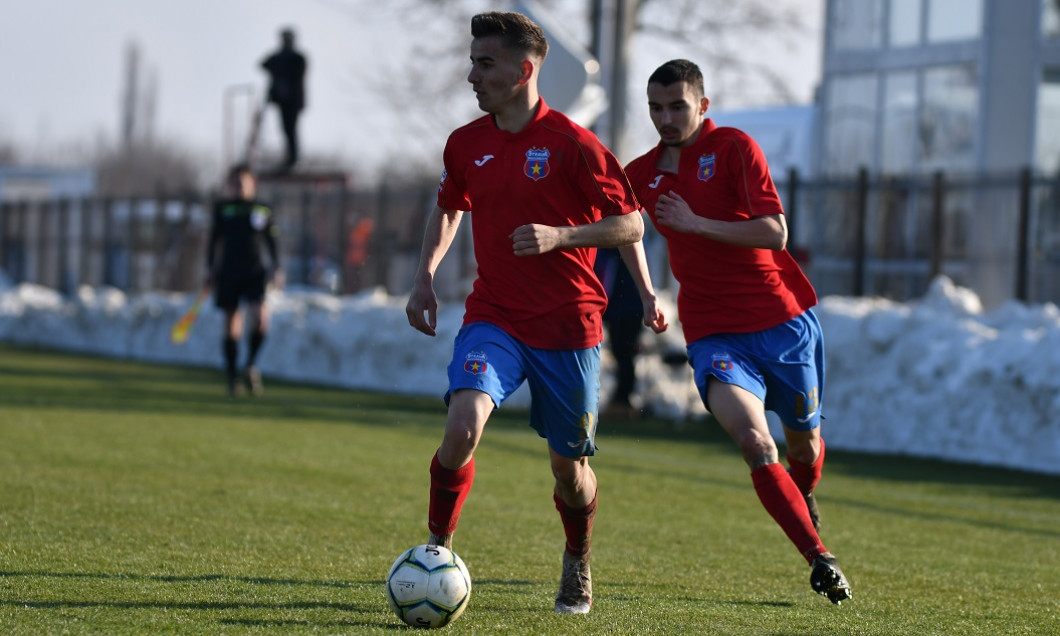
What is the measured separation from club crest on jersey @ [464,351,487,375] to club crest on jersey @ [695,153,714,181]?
1.47 metres

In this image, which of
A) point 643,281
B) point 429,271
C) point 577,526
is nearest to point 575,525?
point 577,526

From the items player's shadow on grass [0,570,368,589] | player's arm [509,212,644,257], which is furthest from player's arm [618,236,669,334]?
player's shadow on grass [0,570,368,589]

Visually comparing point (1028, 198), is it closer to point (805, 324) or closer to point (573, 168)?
point (805, 324)

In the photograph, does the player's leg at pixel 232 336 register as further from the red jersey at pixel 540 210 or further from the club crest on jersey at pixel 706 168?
the red jersey at pixel 540 210

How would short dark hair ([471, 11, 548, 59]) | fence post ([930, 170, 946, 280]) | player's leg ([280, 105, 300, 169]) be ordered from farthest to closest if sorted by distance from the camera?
player's leg ([280, 105, 300, 169]) < fence post ([930, 170, 946, 280]) < short dark hair ([471, 11, 548, 59])

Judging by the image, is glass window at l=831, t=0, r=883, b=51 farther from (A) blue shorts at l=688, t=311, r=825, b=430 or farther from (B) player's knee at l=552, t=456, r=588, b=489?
(B) player's knee at l=552, t=456, r=588, b=489

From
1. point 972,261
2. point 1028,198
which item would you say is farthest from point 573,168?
point 972,261

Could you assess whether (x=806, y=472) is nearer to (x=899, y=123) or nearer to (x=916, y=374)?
(x=916, y=374)

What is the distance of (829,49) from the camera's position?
21.2 m

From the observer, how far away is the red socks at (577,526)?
5.67 meters

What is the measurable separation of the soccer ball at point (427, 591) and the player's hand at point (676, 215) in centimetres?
159

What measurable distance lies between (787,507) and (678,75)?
1.80m

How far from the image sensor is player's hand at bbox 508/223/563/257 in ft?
17.0

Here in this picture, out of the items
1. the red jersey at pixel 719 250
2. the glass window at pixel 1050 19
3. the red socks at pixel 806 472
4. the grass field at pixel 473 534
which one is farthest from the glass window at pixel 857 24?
the red jersey at pixel 719 250
